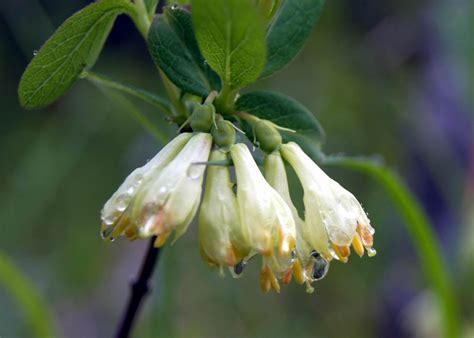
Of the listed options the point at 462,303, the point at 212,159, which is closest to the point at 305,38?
the point at 212,159

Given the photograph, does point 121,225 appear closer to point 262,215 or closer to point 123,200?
point 123,200

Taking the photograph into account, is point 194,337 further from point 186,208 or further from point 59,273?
point 186,208

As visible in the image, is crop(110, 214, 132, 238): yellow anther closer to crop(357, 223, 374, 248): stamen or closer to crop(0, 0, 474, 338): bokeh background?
crop(357, 223, 374, 248): stamen

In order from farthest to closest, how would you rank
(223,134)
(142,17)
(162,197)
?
(142,17) < (223,134) < (162,197)

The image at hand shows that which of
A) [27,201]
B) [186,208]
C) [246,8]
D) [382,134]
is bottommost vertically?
[382,134]

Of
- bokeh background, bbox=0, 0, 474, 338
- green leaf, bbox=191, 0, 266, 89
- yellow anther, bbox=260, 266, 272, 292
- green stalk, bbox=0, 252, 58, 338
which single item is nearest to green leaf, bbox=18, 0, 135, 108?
green leaf, bbox=191, 0, 266, 89

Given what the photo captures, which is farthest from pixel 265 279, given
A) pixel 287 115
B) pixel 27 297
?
pixel 27 297
